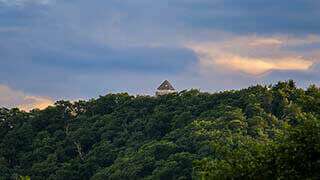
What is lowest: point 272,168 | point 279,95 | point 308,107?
point 272,168

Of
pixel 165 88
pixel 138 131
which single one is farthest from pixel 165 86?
pixel 138 131

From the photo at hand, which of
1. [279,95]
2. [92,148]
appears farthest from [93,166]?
[279,95]

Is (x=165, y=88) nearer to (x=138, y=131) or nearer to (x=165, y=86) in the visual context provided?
(x=165, y=86)

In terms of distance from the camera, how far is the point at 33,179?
79.6 meters

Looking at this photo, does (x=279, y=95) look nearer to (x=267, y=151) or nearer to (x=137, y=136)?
(x=137, y=136)

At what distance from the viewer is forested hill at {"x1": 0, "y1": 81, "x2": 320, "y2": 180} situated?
66.5m

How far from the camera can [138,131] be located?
266 ft

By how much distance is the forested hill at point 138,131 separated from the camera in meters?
66.5

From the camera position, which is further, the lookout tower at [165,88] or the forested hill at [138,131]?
the lookout tower at [165,88]

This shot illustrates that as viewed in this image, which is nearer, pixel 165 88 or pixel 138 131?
pixel 138 131

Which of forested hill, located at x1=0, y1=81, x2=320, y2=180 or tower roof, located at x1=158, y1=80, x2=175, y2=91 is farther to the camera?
tower roof, located at x1=158, y1=80, x2=175, y2=91

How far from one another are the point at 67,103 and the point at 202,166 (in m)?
59.3

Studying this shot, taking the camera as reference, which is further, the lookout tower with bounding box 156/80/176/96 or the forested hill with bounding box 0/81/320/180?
the lookout tower with bounding box 156/80/176/96

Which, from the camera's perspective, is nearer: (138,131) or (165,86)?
(138,131)
